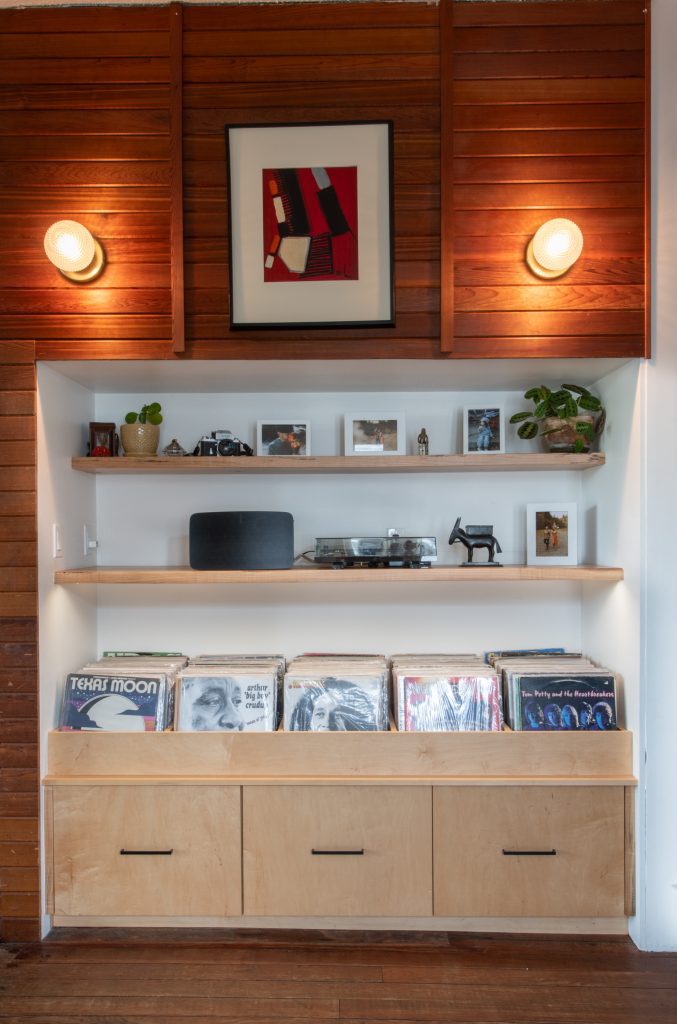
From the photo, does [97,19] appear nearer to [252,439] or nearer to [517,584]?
[252,439]

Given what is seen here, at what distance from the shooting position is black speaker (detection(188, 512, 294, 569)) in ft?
6.64

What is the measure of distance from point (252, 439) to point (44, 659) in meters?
1.03

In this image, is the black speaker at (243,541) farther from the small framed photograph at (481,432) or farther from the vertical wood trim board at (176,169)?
the small framed photograph at (481,432)

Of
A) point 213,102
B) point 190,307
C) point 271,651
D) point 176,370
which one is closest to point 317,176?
point 213,102

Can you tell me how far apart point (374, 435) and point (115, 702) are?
4.17ft

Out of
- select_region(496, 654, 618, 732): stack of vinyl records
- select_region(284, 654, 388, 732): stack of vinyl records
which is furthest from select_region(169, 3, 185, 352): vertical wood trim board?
select_region(496, 654, 618, 732): stack of vinyl records

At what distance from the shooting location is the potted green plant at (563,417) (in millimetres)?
2098

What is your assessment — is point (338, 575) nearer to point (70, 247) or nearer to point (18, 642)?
point (18, 642)

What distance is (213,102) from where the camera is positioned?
74.3 inches

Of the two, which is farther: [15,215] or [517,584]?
[517,584]

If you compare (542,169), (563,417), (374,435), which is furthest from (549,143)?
(374,435)

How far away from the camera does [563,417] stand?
6.93ft

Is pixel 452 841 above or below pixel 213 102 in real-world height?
below

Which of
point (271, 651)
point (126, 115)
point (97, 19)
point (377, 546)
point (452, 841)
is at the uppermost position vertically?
point (97, 19)
